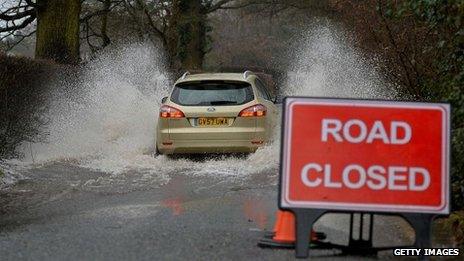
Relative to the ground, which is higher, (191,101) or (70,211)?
(191,101)

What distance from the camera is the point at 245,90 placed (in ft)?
46.9

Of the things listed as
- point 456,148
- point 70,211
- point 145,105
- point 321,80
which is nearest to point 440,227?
point 456,148

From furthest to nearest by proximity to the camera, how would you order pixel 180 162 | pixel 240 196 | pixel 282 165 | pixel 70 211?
pixel 180 162
pixel 240 196
pixel 70 211
pixel 282 165

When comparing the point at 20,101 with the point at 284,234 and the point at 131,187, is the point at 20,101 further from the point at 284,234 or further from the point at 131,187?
the point at 284,234

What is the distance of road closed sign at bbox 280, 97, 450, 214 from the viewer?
6.47 m

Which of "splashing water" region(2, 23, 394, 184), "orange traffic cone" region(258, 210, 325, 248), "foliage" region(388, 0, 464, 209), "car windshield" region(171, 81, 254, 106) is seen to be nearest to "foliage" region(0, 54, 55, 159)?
"splashing water" region(2, 23, 394, 184)

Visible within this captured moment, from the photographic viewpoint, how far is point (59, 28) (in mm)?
20484

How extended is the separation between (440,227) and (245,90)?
6.37 meters

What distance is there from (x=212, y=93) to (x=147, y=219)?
5293 millimetres

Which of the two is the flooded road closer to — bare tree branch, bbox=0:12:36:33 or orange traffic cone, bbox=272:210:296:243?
orange traffic cone, bbox=272:210:296:243

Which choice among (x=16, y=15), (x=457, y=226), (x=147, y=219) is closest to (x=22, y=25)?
(x=16, y=15)

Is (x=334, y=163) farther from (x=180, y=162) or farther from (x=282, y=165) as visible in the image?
(x=180, y=162)

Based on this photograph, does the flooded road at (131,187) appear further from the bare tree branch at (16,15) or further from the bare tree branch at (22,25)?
the bare tree branch at (22,25)

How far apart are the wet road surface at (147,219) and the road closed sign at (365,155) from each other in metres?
0.70
